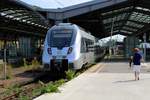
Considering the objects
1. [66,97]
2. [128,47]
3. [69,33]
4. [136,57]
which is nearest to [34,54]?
[128,47]

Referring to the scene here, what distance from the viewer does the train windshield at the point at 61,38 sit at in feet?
82.7

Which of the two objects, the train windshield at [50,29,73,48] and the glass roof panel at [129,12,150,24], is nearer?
the train windshield at [50,29,73,48]

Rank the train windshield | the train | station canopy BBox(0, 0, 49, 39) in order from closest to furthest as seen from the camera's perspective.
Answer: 1. the train
2. the train windshield
3. station canopy BBox(0, 0, 49, 39)

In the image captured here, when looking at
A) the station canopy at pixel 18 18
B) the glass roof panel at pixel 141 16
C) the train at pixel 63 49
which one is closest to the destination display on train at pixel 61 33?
the train at pixel 63 49

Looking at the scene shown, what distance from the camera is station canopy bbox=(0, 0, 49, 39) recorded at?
35.4 m

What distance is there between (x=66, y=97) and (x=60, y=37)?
12476 millimetres

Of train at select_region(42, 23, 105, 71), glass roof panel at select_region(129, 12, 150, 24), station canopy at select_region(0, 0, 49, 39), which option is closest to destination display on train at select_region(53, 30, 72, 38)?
train at select_region(42, 23, 105, 71)

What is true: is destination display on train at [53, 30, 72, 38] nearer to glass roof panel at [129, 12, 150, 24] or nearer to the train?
the train

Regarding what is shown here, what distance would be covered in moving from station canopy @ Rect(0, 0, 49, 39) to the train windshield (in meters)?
8.14

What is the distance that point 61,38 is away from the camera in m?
25.6

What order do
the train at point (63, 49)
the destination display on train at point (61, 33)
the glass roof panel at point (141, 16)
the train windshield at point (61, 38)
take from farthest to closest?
the glass roof panel at point (141, 16) < the destination display on train at point (61, 33) < the train windshield at point (61, 38) < the train at point (63, 49)

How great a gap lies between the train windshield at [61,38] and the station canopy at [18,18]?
814 centimetres

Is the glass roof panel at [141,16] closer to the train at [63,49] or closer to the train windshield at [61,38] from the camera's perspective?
the train at [63,49]

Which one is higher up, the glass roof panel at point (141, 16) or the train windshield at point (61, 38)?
the glass roof panel at point (141, 16)
